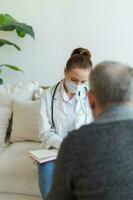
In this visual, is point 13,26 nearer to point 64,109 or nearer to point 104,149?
point 64,109

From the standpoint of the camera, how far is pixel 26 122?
2.68 metres

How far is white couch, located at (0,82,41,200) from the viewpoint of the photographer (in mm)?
2217

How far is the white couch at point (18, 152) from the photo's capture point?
2.22 meters

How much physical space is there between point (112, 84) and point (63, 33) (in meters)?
2.11

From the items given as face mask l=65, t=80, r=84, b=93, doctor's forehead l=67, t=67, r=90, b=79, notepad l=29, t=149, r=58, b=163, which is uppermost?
doctor's forehead l=67, t=67, r=90, b=79

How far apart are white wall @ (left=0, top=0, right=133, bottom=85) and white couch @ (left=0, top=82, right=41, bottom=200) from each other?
0.36m

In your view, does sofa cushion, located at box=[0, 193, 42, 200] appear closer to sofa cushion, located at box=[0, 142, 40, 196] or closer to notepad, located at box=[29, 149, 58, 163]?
sofa cushion, located at box=[0, 142, 40, 196]

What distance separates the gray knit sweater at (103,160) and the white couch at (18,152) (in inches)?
48.4

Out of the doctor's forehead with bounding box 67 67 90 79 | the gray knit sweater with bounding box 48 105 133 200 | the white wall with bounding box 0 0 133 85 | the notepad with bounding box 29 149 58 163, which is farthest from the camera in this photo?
the white wall with bounding box 0 0 133 85

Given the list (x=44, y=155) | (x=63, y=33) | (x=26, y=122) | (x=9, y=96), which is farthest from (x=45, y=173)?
(x=63, y=33)

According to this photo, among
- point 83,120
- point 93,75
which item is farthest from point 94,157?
point 83,120

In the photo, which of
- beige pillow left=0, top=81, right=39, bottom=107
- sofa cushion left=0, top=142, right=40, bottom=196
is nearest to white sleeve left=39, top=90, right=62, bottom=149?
sofa cushion left=0, top=142, right=40, bottom=196

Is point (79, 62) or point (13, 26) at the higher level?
point (13, 26)

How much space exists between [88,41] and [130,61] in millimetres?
430
